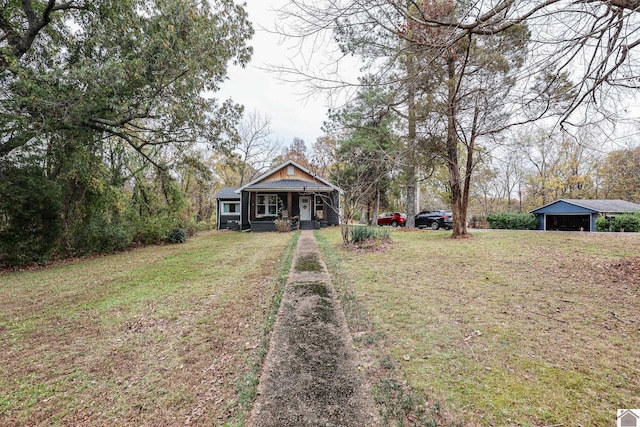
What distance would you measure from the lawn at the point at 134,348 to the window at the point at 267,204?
39.9 feet

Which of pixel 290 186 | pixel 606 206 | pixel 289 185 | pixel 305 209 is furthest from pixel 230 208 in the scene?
pixel 606 206

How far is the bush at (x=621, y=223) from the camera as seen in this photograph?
13.6m

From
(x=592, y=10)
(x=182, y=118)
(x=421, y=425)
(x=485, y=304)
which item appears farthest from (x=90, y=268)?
(x=592, y=10)

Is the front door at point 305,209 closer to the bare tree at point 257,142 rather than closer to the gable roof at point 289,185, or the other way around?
the gable roof at point 289,185

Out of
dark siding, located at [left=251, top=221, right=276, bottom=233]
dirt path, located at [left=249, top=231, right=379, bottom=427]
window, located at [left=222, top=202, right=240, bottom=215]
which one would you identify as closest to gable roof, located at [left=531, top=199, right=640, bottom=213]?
dark siding, located at [left=251, top=221, right=276, bottom=233]

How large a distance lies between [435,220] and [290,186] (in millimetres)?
10236

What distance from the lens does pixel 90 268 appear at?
7.84 metres

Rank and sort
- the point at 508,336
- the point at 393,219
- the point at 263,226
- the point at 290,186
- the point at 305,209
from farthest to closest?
the point at 393,219
the point at 305,209
the point at 290,186
the point at 263,226
the point at 508,336

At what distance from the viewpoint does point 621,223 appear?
14180 millimetres

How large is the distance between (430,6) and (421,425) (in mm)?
5160

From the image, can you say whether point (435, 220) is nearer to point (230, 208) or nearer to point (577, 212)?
point (577, 212)

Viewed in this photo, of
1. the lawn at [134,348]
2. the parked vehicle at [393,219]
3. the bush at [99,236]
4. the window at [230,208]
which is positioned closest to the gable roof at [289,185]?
the window at [230,208]

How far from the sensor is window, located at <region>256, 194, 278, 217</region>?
60.1ft

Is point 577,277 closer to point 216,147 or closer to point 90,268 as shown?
point 216,147
